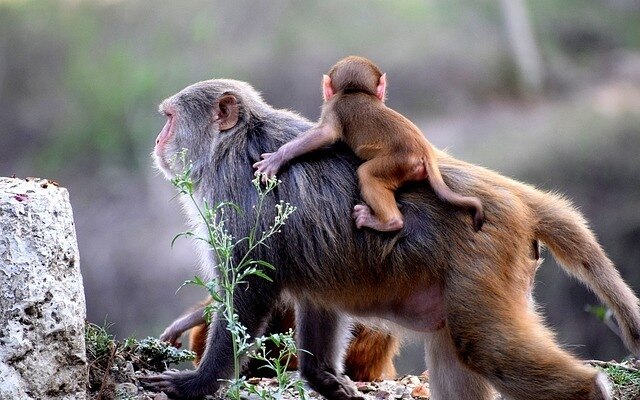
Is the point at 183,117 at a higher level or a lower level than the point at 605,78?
lower

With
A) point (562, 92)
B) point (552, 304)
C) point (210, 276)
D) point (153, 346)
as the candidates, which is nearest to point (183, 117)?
point (210, 276)

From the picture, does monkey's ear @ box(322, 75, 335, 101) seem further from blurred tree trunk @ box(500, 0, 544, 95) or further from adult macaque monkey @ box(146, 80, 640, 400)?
blurred tree trunk @ box(500, 0, 544, 95)

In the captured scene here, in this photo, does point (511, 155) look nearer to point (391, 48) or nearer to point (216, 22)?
point (391, 48)

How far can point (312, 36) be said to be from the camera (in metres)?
15.7

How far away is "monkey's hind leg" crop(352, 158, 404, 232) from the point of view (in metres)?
5.36

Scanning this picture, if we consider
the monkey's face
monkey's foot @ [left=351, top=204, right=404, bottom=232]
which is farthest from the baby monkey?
the monkey's face

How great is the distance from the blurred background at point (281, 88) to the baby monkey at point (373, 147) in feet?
28.7

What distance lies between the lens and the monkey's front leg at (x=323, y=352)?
6.08 meters

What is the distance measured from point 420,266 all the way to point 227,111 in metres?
1.62

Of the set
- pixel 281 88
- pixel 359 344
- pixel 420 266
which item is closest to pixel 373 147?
pixel 420 266

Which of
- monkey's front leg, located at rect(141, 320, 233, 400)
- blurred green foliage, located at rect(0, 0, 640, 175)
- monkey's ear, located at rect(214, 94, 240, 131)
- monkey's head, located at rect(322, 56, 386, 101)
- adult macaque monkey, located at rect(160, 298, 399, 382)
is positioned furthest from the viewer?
blurred green foliage, located at rect(0, 0, 640, 175)

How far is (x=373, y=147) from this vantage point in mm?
5469

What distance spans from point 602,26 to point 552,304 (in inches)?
218

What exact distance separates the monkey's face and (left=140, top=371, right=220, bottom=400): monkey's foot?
131 cm
